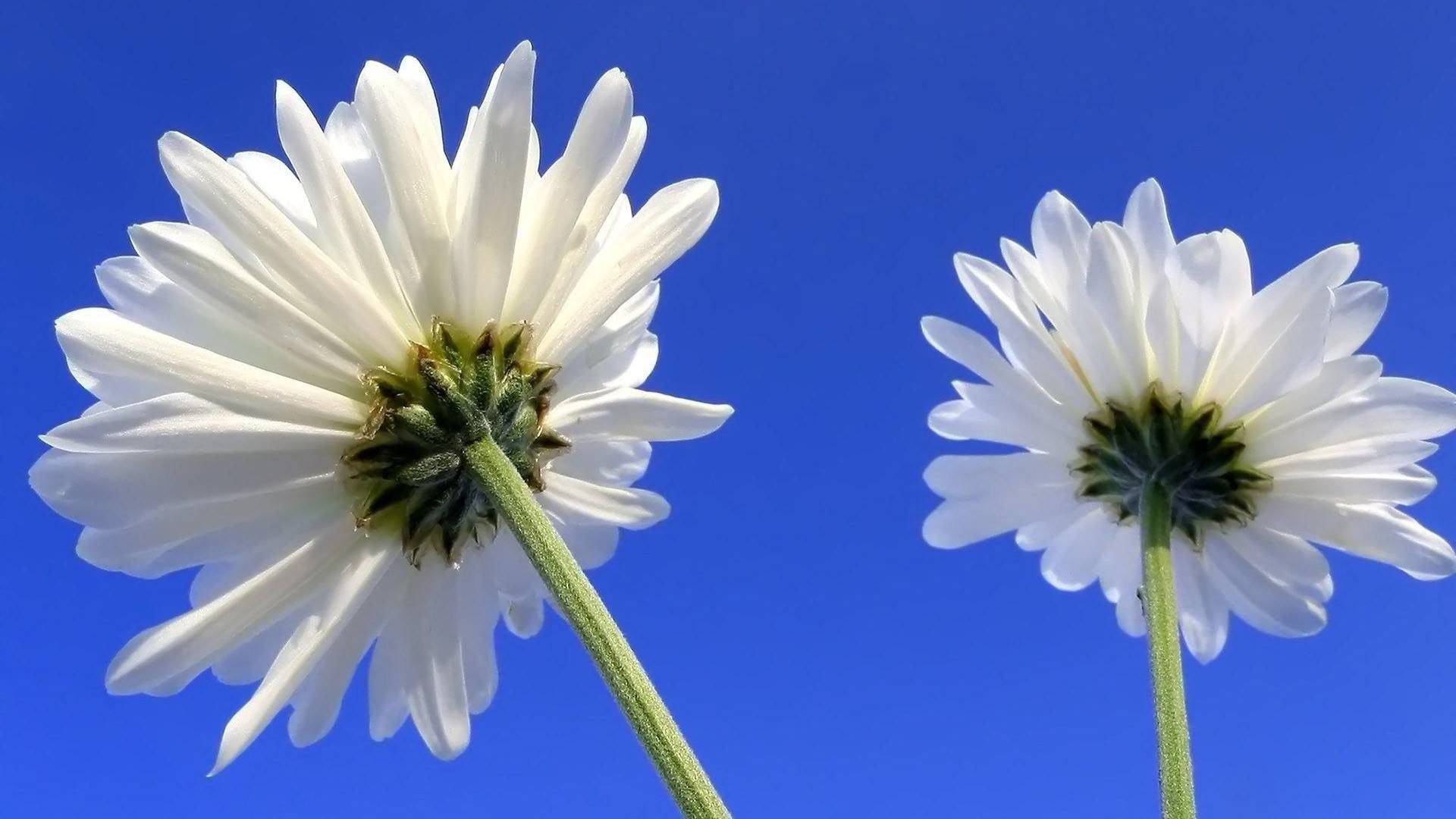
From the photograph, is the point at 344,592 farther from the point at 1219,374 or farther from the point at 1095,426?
the point at 1219,374

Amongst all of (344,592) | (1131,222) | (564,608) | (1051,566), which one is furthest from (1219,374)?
(344,592)

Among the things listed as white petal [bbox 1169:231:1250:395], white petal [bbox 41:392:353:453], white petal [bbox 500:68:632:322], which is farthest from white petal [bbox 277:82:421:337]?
white petal [bbox 1169:231:1250:395]

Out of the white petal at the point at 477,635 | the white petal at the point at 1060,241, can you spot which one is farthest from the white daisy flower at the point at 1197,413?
the white petal at the point at 477,635

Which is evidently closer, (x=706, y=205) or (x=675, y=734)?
(x=675, y=734)

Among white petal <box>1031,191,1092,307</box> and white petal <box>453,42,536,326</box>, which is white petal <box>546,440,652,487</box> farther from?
white petal <box>1031,191,1092,307</box>

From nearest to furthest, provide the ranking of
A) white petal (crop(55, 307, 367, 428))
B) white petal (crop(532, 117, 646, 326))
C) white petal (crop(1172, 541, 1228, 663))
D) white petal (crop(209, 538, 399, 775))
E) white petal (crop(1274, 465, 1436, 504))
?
white petal (crop(55, 307, 367, 428)) → white petal (crop(209, 538, 399, 775)) → white petal (crop(532, 117, 646, 326)) → white petal (crop(1274, 465, 1436, 504)) → white petal (crop(1172, 541, 1228, 663))
